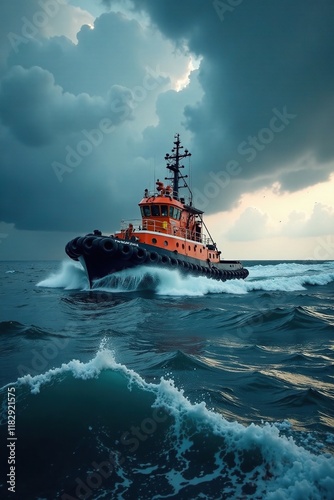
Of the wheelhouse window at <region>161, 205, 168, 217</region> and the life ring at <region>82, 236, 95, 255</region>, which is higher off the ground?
the wheelhouse window at <region>161, 205, 168, 217</region>

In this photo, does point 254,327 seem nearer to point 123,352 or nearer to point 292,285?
point 123,352

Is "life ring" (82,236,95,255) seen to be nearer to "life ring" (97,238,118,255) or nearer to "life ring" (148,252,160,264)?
"life ring" (97,238,118,255)

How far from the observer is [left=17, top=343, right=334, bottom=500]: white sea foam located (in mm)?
1981

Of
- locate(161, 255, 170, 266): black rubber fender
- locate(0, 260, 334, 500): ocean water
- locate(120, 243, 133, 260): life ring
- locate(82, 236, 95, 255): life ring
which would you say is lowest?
locate(0, 260, 334, 500): ocean water

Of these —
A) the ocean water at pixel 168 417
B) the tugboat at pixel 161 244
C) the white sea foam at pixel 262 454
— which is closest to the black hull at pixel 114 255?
the tugboat at pixel 161 244

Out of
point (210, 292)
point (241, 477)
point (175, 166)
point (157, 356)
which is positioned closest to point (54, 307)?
point (157, 356)

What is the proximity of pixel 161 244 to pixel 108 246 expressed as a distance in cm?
363

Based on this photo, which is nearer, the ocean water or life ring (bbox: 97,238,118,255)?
the ocean water

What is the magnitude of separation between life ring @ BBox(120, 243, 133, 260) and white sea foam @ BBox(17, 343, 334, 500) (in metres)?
11.4

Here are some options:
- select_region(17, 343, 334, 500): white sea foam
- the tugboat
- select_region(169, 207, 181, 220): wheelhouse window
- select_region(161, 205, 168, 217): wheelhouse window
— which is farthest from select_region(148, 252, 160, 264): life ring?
select_region(17, 343, 334, 500): white sea foam

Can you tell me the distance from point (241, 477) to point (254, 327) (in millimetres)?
5960

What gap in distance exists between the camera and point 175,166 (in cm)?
Answer: 2211

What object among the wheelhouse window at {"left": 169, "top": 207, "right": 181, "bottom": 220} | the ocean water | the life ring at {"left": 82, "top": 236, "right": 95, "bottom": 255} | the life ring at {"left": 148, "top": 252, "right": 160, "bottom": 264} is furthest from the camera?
the wheelhouse window at {"left": 169, "top": 207, "right": 181, "bottom": 220}

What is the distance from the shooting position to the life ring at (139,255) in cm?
1500
